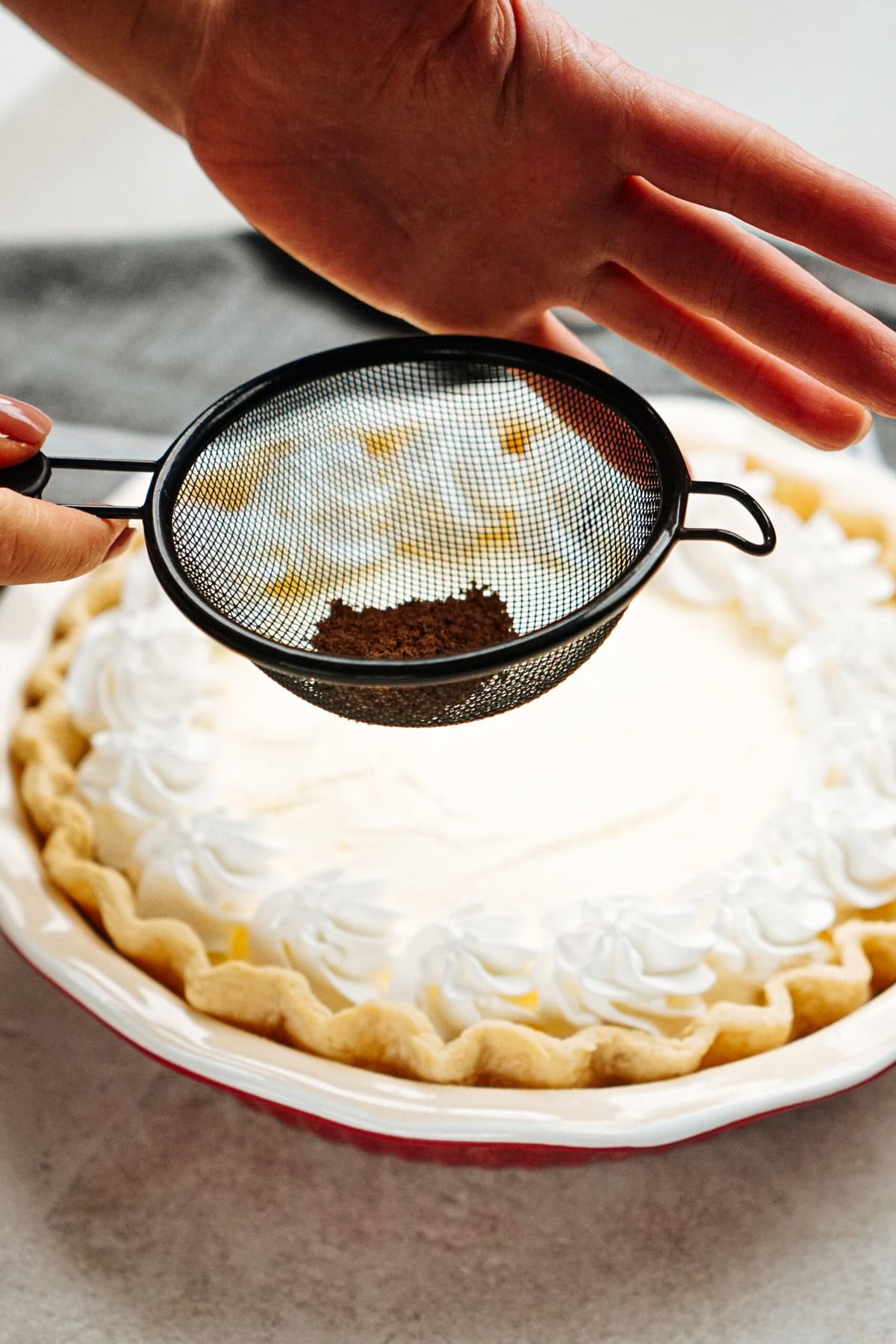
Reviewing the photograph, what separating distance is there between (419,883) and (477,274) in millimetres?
745

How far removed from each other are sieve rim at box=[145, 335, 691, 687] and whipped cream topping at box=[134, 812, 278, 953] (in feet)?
1.11

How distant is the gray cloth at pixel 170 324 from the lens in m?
2.60

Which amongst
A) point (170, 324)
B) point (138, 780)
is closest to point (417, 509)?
point (138, 780)

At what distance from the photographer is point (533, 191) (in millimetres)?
1343

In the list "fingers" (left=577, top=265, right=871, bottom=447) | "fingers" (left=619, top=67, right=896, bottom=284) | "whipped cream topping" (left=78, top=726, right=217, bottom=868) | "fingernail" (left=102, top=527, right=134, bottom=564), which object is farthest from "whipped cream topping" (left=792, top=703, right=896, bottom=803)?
"fingernail" (left=102, top=527, right=134, bottom=564)

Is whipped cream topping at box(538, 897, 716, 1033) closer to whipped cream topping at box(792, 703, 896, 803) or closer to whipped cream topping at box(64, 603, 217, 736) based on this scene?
whipped cream topping at box(792, 703, 896, 803)

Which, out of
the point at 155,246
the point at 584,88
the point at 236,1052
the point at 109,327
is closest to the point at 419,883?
the point at 236,1052

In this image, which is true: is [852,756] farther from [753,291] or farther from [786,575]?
[753,291]

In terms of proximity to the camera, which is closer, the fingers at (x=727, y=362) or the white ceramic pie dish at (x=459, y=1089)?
the white ceramic pie dish at (x=459, y=1089)

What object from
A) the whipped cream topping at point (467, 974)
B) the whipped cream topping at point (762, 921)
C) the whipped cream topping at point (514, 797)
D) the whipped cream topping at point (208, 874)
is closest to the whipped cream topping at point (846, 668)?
the whipped cream topping at point (514, 797)

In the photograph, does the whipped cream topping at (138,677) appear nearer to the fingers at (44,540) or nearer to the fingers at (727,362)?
the fingers at (44,540)

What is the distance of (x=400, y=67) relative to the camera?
1342mm

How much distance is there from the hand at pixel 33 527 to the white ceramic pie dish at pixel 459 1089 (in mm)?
473

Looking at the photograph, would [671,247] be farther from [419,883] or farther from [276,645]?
[419,883]
